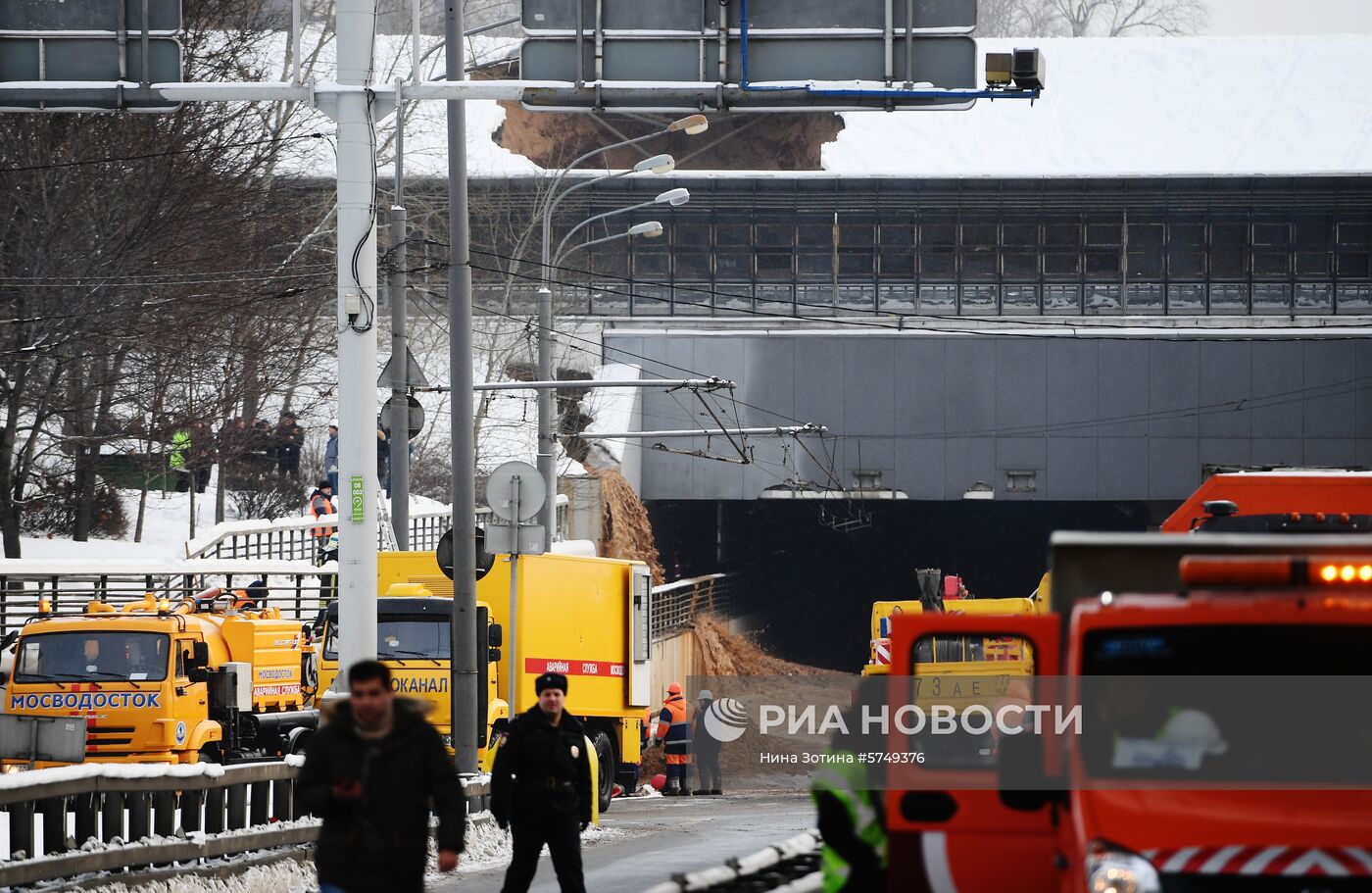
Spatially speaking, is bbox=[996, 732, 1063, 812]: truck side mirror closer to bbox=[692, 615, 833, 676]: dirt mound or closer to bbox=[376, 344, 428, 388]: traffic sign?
bbox=[376, 344, 428, 388]: traffic sign

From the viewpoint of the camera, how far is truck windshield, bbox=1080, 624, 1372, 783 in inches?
286

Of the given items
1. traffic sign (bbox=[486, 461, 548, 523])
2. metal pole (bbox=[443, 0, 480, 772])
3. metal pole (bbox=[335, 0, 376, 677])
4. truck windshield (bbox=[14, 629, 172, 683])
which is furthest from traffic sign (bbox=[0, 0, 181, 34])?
truck windshield (bbox=[14, 629, 172, 683])

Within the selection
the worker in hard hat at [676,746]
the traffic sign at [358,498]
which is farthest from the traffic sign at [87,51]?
the worker in hard hat at [676,746]

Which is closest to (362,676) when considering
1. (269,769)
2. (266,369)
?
(269,769)

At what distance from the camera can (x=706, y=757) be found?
32844mm

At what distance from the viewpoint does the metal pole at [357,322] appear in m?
15.6

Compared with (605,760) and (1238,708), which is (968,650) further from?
(1238,708)

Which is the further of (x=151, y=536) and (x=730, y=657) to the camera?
(x=730, y=657)

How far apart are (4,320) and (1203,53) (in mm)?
45708

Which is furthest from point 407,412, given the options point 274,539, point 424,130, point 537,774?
point 424,130

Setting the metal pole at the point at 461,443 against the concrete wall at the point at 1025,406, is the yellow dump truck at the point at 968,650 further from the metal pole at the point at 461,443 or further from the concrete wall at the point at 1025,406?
the concrete wall at the point at 1025,406

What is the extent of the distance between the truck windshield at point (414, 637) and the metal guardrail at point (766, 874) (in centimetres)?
886

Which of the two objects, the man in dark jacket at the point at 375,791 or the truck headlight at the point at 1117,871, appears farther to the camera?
the man in dark jacket at the point at 375,791

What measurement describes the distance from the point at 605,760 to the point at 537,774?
49.7 ft
